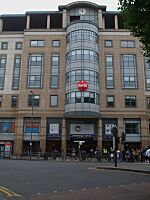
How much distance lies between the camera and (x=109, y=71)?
53312 mm

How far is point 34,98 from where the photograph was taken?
5178 cm

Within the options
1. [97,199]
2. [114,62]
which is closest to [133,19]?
[97,199]

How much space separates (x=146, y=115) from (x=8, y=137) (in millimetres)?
24699

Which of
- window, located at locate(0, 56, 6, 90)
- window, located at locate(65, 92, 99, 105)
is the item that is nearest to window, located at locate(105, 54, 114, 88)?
window, located at locate(65, 92, 99, 105)

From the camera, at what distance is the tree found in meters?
11.2

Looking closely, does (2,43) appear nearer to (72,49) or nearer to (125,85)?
(72,49)

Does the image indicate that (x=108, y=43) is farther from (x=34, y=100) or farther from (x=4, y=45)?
(x=4, y=45)

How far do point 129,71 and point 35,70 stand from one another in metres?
17.3

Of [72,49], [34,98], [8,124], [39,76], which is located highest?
[72,49]

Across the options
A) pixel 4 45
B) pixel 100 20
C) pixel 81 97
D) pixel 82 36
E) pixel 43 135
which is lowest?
pixel 43 135

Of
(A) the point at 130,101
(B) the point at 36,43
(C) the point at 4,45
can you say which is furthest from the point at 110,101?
(C) the point at 4,45

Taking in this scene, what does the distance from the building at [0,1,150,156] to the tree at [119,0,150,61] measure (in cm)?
3624

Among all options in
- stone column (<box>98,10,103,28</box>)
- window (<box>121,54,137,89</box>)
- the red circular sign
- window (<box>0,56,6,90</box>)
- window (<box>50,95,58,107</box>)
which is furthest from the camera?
stone column (<box>98,10,103,28</box>)

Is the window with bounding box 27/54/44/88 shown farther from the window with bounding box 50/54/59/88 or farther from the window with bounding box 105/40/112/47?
the window with bounding box 105/40/112/47
